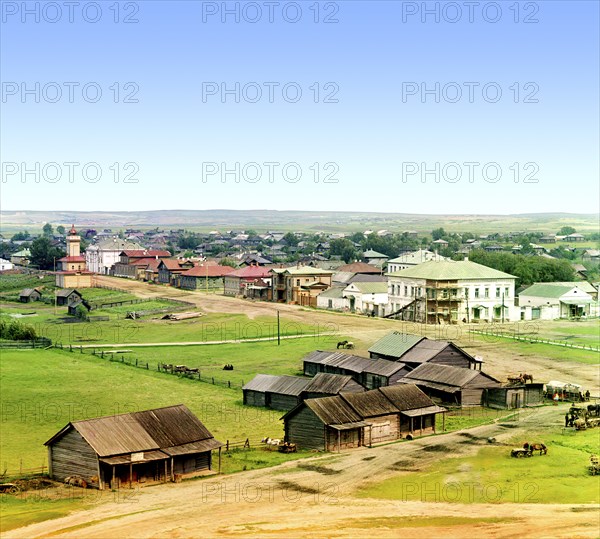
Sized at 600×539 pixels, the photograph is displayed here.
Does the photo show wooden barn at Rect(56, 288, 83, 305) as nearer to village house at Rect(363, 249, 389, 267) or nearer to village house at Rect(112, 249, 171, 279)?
village house at Rect(112, 249, 171, 279)

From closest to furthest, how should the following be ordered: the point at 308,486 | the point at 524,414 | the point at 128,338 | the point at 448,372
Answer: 1. the point at 308,486
2. the point at 524,414
3. the point at 448,372
4. the point at 128,338

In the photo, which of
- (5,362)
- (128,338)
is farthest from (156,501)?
(128,338)

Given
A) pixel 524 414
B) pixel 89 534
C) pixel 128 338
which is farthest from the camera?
pixel 128 338

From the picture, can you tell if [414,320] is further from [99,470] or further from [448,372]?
[99,470]

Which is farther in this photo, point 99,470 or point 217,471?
point 217,471

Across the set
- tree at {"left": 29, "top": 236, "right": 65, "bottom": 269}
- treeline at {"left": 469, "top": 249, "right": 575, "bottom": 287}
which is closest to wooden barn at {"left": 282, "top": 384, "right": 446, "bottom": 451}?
treeline at {"left": 469, "top": 249, "right": 575, "bottom": 287}

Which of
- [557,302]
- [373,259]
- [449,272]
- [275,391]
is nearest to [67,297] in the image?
[449,272]

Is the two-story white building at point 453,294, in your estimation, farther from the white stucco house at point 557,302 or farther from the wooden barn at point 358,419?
the wooden barn at point 358,419
